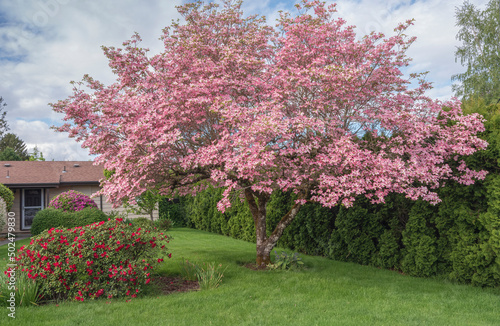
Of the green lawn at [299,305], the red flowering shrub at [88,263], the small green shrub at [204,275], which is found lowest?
the green lawn at [299,305]

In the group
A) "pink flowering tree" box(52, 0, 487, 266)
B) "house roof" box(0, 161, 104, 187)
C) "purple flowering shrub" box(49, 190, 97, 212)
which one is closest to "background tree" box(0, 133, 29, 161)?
"house roof" box(0, 161, 104, 187)

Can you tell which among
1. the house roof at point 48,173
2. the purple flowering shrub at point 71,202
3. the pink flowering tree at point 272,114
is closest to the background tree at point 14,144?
the house roof at point 48,173

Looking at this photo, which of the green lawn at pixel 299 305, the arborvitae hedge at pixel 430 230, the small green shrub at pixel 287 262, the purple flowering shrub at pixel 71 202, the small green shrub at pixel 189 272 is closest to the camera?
the green lawn at pixel 299 305

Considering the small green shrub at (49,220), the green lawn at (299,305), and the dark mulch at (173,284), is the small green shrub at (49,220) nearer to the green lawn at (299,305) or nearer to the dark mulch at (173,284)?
the dark mulch at (173,284)

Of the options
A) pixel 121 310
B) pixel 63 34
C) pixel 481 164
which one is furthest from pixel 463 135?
pixel 63 34

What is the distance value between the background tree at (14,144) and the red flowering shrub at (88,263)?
139 feet

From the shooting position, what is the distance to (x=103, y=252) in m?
6.19

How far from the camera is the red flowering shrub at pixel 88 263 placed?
238 inches

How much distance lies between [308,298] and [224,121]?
10.7 ft

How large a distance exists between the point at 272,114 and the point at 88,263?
3.79 m

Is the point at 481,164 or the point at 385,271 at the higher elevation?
the point at 481,164

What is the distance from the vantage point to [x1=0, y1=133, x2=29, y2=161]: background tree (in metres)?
42.8

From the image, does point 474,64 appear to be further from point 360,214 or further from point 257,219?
point 257,219

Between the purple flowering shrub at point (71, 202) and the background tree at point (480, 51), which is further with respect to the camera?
the background tree at point (480, 51)
